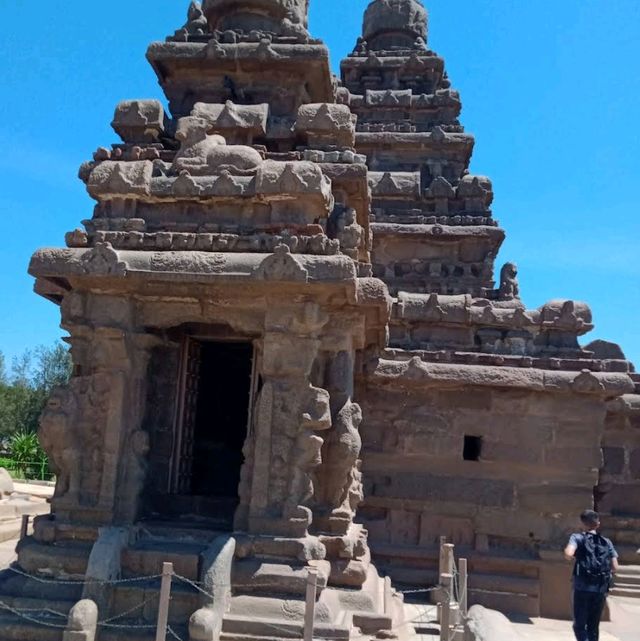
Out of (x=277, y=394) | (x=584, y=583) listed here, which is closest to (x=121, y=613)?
(x=277, y=394)

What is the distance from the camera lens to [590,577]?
593cm

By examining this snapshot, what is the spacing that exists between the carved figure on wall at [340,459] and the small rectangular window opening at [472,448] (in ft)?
12.0

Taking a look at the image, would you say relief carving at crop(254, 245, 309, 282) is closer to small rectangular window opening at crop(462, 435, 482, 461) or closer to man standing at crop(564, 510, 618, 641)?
man standing at crop(564, 510, 618, 641)

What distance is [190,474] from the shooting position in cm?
792

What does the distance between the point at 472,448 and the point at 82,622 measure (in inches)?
237

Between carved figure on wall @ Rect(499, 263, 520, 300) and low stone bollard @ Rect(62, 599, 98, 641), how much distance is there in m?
9.65

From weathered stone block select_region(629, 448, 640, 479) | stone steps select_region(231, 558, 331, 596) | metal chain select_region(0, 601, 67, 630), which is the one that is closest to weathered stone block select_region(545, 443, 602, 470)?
weathered stone block select_region(629, 448, 640, 479)

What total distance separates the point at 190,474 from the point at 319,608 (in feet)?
8.83

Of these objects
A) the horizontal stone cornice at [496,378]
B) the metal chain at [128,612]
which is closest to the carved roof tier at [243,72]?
the horizontal stone cornice at [496,378]

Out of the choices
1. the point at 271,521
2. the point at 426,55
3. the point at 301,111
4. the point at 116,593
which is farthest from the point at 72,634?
the point at 426,55

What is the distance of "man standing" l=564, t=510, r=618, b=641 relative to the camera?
5922mm

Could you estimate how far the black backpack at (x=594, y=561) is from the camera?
5.92 meters

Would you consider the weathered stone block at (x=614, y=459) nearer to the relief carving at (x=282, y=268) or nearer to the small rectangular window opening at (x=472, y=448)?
the small rectangular window opening at (x=472, y=448)

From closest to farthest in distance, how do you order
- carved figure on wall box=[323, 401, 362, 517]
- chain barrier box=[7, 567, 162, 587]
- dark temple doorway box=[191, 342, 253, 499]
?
chain barrier box=[7, 567, 162, 587]
carved figure on wall box=[323, 401, 362, 517]
dark temple doorway box=[191, 342, 253, 499]
